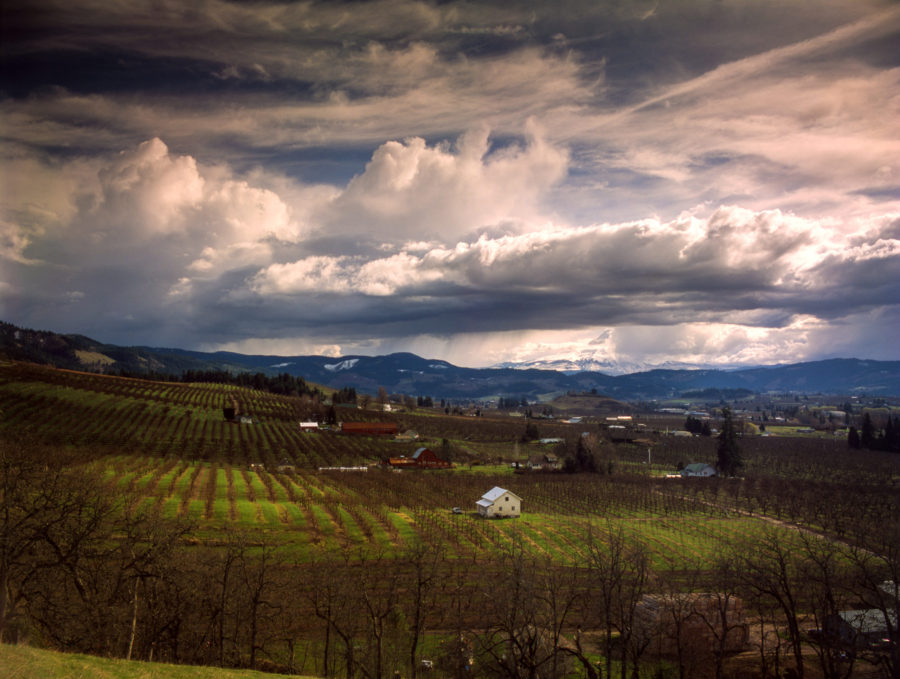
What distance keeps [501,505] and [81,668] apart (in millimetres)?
64552

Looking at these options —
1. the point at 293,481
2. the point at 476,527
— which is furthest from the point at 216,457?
the point at 476,527

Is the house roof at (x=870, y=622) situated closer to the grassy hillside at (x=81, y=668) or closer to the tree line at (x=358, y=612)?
the tree line at (x=358, y=612)

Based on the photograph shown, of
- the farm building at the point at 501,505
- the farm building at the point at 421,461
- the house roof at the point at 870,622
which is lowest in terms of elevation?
the farm building at the point at 421,461

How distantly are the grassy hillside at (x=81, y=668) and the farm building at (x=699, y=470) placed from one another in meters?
127

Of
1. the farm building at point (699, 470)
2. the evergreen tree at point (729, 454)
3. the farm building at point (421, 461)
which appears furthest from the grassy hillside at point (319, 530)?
the farm building at point (699, 470)

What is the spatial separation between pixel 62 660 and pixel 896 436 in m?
210

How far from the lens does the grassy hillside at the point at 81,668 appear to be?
18.3 metres

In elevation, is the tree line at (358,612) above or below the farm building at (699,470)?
above

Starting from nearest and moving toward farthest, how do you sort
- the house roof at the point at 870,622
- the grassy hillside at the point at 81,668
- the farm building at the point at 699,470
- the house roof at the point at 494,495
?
the grassy hillside at the point at 81,668, the house roof at the point at 870,622, the house roof at the point at 494,495, the farm building at the point at 699,470

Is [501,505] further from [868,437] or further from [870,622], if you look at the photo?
[868,437]

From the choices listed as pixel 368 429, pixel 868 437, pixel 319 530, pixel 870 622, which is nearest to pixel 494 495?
pixel 319 530

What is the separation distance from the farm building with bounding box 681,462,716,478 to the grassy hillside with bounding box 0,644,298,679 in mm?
127061

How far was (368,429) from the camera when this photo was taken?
165125mm

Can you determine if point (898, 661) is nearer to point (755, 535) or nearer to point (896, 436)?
point (755, 535)
